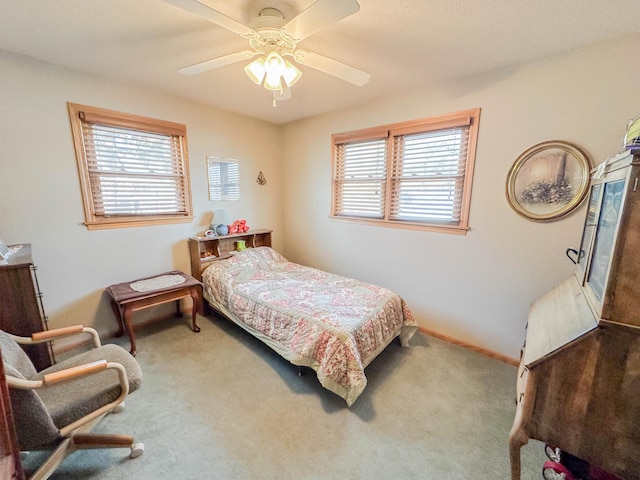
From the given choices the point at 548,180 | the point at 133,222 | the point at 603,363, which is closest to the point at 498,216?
the point at 548,180

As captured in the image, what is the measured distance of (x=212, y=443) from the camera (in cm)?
154

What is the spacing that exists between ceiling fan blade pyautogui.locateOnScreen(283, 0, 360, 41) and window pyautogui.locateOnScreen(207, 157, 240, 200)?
217cm

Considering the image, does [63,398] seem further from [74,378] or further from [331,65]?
[331,65]

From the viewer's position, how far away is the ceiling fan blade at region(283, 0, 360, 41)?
107 cm

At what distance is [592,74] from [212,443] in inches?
137

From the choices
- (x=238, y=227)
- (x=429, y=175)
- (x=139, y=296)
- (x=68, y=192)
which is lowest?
(x=139, y=296)

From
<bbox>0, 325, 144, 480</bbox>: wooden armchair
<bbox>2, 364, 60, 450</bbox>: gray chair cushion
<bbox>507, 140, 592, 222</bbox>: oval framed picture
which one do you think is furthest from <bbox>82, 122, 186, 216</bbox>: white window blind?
<bbox>507, 140, 592, 222</bbox>: oval framed picture

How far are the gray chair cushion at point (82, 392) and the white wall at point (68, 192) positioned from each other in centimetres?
119

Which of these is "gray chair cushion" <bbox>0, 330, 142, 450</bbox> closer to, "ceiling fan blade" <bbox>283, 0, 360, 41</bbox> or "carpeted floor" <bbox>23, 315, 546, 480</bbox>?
"carpeted floor" <bbox>23, 315, 546, 480</bbox>

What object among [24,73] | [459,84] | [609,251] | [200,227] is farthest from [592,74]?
[24,73]

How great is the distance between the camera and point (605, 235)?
116cm

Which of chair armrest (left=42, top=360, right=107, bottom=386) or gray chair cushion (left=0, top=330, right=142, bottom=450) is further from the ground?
chair armrest (left=42, top=360, right=107, bottom=386)

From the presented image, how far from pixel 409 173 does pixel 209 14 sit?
A: 2.20 m

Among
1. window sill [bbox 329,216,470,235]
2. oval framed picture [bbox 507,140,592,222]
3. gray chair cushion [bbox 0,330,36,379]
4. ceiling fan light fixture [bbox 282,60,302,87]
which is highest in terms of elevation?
ceiling fan light fixture [bbox 282,60,302,87]
